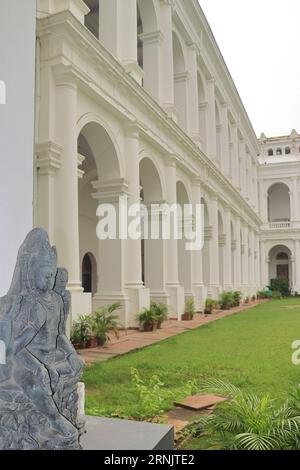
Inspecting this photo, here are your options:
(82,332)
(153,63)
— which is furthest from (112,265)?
(153,63)

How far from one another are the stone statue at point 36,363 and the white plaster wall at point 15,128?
1.93 ft

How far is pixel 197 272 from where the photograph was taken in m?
16.1

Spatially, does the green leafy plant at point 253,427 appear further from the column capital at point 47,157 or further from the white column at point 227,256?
the white column at point 227,256

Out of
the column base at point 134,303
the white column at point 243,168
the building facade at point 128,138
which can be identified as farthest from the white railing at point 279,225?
the column base at point 134,303

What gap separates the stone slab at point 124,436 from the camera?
9.30 feet

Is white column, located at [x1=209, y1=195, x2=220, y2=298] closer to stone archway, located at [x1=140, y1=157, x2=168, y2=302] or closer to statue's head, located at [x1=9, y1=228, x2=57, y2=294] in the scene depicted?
stone archway, located at [x1=140, y1=157, x2=168, y2=302]

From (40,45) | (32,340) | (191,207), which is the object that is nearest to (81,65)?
(40,45)

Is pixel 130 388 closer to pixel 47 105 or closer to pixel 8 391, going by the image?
pixel 8 391

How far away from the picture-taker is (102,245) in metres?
10.3

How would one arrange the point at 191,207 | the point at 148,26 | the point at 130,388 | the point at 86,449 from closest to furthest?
the point at 86,449 < the point at 130,388 < the point at 148,26 < the point at 191,207

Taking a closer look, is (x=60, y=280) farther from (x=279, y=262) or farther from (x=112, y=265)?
(x=279, y=262)

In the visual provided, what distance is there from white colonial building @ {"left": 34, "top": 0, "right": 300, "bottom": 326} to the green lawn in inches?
63.2

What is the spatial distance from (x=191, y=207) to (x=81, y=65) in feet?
27.1

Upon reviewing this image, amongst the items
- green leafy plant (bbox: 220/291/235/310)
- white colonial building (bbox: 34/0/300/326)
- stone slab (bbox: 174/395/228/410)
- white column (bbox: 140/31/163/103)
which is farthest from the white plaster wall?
green leafy plant (bbox: 220/291/235/310)
